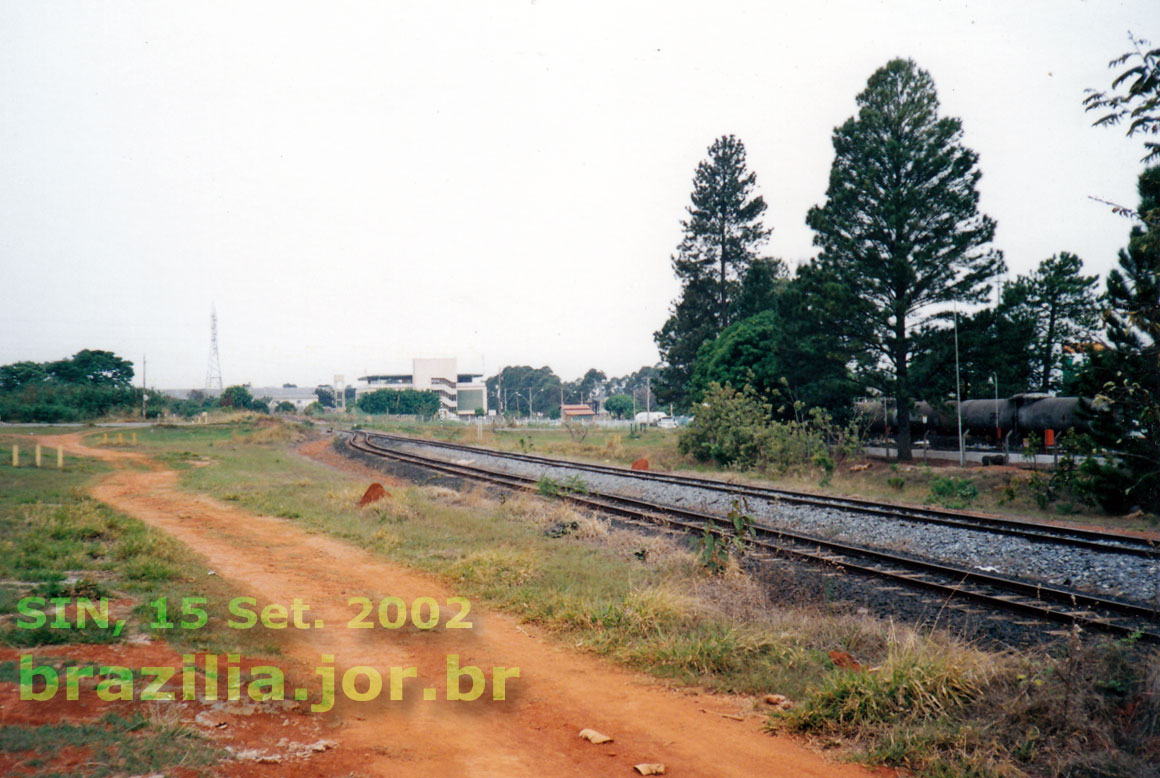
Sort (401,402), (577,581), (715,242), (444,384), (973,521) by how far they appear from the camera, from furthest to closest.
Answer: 1. (444,384)
2. (401,402)
3. (715,242)
4. (973,521)
5. (577,581)

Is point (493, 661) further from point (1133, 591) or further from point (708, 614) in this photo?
point (1133, 591)

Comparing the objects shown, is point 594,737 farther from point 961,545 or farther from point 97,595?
point 961,545

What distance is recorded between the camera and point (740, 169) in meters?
43.9

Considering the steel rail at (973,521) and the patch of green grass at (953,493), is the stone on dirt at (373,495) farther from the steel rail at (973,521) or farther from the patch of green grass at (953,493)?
the patch of green grass at (953,493)

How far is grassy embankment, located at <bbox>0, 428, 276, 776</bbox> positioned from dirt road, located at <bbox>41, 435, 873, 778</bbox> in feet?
2.59

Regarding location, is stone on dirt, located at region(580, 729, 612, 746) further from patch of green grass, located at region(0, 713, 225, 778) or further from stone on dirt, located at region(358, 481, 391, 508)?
stone on dirt, located at region(358, 481, 391, 508)

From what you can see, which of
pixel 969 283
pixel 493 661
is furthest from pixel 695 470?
pixel 493 661

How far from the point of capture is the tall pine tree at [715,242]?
144 ft

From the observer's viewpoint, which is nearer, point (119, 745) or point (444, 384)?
point (119, 745)

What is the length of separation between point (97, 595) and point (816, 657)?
291 inches

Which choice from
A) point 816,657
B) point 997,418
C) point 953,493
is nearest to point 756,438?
point 953,493

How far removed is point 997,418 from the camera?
3138cm

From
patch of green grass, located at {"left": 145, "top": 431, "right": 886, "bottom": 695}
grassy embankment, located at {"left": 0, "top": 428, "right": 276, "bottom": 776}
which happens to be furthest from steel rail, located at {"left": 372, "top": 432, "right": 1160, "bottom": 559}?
grassy embankment, located at {"left": 0, "top": 428, "right": 276, "bottom": 776}

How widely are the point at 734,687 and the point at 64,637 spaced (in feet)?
19.1
